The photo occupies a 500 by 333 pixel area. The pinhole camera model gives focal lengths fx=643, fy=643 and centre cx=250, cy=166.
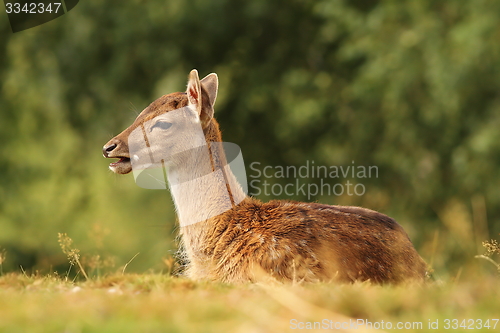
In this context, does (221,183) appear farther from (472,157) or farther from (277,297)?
(472,157)

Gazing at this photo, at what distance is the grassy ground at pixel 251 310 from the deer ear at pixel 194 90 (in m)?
2.12

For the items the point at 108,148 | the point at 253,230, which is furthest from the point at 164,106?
the point at 253,230

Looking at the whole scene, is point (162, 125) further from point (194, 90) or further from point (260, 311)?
point (260, 311)

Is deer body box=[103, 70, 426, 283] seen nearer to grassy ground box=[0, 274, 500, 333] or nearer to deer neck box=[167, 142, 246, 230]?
deer neck box=[167, 142, 246, 230]

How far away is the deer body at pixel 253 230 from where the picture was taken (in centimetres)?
511

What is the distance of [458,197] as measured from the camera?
562 inches

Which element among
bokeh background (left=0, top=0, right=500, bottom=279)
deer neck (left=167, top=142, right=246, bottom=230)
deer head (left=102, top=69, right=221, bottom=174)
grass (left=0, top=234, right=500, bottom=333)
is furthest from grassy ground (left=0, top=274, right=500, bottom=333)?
bokeh background (left=0, top=0, right=500, bottom=279)

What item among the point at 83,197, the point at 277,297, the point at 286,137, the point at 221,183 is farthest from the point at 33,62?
the point at 277,297

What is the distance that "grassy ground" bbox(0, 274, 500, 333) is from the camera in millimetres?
3084

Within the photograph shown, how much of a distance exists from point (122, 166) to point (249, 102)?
9692 mm

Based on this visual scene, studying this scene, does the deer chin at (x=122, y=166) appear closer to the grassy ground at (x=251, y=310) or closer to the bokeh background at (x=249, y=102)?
the grassy ground at (x=251, y=310)

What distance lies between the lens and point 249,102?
15203 mm

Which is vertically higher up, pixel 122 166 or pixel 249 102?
pixel 249 102

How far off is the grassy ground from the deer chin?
5.70 feet
